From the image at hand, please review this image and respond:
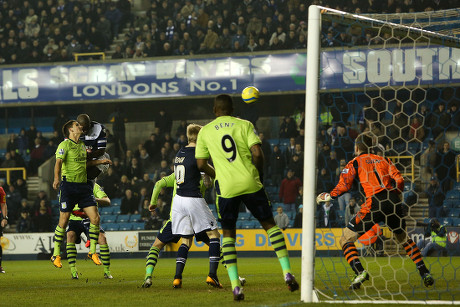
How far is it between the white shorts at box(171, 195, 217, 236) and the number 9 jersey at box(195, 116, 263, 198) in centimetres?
178

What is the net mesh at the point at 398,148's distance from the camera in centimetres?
829

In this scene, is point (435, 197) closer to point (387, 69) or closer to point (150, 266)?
point (387, 69)

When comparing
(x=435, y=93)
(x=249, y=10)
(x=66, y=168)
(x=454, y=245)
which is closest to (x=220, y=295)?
(x=66, y=168)

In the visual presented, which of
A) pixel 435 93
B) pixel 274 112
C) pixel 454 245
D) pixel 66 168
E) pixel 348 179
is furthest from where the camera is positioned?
pixel 274 112

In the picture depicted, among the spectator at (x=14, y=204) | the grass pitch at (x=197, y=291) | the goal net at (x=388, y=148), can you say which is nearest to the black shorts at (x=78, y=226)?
the grass pitch at (x=197, y=291)

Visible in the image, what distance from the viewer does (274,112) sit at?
2752 centimetres

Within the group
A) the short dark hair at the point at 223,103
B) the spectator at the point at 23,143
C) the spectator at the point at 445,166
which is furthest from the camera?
the spectator at the point at 23,143

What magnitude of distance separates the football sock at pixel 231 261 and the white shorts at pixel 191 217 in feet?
5.91

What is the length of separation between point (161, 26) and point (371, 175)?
19.1 metres

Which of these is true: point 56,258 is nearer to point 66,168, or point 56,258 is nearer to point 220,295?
point 66,168

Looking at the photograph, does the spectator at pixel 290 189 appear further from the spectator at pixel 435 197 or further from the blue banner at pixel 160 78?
the spectator at pixel 435 197

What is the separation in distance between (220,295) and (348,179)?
2.03 m

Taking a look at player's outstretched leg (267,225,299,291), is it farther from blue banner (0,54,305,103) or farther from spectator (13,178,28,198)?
spectator (13,178,28,198)

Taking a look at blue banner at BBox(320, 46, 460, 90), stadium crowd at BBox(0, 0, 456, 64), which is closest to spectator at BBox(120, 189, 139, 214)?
stadium crowd at BBox(0, 0, 456, 64)
